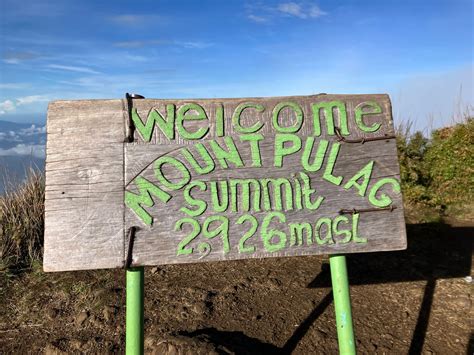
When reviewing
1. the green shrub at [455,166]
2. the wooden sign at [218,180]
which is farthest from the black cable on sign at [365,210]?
the green shrub at [455,166]

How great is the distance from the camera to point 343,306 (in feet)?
6.97

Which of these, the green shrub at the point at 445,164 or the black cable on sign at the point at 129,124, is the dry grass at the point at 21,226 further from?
the green shrub at the point at 445,164

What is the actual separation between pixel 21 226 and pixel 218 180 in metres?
3.43

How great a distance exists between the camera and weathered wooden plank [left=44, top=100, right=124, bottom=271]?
187cm

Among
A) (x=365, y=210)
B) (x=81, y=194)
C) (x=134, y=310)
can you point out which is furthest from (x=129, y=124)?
(x=365, y=210)

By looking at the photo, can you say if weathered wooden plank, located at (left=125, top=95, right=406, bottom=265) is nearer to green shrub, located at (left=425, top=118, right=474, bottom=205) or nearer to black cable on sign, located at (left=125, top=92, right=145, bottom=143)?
black cable on sign, located at (left=125, top=92, right=145, bottom=143)

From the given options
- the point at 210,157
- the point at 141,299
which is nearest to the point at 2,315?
the point at 141,299

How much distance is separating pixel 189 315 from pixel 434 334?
2.02 m

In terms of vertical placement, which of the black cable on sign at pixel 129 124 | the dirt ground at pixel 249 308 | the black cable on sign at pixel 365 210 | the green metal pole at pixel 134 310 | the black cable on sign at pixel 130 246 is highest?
the black cable on sign at pixel 129 124

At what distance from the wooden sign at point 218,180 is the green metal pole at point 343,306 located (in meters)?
0.14

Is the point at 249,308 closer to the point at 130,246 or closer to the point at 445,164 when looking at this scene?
the point at 130,246

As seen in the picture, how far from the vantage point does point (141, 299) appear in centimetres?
200

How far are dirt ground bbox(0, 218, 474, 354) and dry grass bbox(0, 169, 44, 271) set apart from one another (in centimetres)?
25

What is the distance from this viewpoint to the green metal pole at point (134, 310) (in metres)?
1.98
